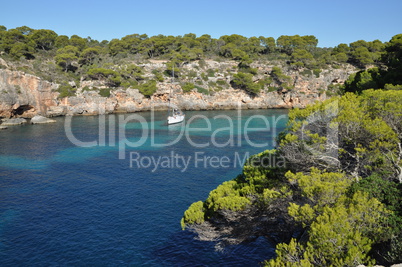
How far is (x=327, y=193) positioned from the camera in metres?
12.7

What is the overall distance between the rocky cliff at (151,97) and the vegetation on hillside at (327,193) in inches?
2569

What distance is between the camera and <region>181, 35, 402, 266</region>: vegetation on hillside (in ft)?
37.1

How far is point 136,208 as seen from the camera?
25578mm

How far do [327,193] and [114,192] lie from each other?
21.3 m

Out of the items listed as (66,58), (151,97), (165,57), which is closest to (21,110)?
(66,58)

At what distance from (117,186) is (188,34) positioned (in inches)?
4128

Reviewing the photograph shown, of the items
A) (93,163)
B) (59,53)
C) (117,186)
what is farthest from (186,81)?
(117,186)

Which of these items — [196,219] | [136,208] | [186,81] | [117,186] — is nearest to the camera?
[196,219]

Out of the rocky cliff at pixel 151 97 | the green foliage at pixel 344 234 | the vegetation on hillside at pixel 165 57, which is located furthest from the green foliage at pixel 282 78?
the green foliage at pixel 344 234

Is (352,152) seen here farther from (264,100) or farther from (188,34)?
(188,34)

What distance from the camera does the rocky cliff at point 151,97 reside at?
68.4 m

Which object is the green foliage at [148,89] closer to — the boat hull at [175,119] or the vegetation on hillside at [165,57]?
the vegetation on hillside at [165,57]

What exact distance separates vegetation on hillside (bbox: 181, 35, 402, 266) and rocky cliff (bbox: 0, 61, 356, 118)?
65.2 meters

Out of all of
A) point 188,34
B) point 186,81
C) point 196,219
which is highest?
point 188,34
